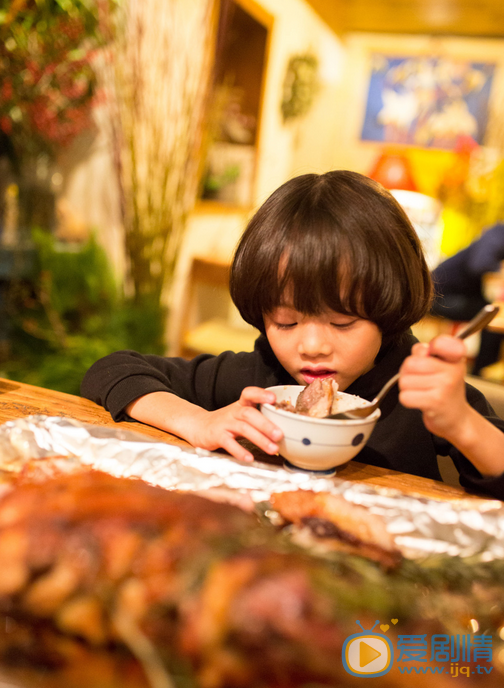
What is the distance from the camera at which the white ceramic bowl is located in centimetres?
69

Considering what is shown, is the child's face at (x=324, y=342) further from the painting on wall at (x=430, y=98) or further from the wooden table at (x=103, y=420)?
the painting on wall at (x=430, y=98)

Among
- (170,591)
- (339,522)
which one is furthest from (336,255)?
(170,591)

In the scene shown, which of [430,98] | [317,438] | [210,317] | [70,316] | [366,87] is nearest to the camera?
[317,438]

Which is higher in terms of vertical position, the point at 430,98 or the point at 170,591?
the point at 430,98

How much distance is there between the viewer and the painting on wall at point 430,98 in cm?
581

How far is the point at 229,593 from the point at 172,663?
2.4 inches

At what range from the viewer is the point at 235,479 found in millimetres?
714

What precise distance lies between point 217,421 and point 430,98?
5962mm

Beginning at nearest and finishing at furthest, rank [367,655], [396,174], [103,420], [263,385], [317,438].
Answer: [367,655]
[317,438]
[103,420]
[263,385]
[396,174]

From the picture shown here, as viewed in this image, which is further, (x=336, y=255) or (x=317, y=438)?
(x=336, y=255)

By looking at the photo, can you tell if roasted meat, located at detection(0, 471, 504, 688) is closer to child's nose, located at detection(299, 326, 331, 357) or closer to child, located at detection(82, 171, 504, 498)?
child, located at detection(82, 171, 504, 498)

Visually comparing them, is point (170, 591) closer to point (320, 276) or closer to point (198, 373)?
point (320, 276)

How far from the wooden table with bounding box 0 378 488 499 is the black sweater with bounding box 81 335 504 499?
0.03m

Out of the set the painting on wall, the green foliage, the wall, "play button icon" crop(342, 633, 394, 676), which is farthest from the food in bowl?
the painting on wall
